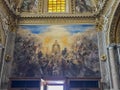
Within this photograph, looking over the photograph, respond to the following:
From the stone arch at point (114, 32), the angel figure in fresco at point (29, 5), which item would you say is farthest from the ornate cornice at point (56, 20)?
the stone arch at point (114, 32)

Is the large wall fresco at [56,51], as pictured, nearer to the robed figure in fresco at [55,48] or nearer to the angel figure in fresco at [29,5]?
the robed figure in fresco at [55,48]

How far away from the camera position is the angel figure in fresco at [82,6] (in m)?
17.2

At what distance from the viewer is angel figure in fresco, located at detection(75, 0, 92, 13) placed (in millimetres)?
17234

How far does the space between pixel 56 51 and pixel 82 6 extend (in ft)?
16.5

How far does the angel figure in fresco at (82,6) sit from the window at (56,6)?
1277 mm

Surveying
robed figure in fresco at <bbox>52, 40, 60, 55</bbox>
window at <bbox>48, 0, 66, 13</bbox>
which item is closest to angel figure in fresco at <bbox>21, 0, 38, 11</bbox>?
window at <bbox>48, 0, 66, 13</bbox>

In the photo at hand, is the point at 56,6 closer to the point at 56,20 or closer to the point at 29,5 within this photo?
the point at 56,20

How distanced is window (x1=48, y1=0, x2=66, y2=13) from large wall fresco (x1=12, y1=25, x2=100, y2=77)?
6.13ft

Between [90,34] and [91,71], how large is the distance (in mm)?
3232

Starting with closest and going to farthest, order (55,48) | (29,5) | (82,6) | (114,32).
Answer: (114,32), (55,48), (82,6), (29,5)

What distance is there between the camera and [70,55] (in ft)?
50.5

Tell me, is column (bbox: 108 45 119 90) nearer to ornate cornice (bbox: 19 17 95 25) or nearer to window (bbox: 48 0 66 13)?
ornate cornice (bbox: 19 17 95 25)

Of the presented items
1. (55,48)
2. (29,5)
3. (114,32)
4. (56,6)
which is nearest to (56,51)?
(55,48)

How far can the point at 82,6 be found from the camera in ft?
57.4
